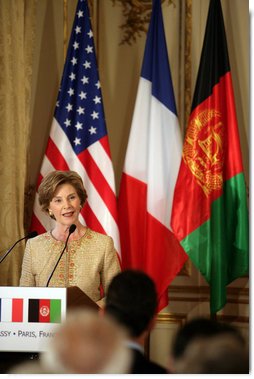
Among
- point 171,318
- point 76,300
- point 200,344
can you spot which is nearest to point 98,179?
point 171,318

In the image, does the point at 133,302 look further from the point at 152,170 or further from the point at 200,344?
the point at 152,170

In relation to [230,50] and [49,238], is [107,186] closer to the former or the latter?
[49,238]

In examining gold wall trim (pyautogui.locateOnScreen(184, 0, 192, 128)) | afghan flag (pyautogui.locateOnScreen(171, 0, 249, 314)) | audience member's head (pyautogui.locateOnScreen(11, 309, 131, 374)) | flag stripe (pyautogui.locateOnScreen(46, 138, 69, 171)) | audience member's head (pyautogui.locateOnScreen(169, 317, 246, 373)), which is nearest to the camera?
audience member's head (pyautogui.locateOnScreen(11, 309, 131, 374))

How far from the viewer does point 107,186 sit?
17.1 feet

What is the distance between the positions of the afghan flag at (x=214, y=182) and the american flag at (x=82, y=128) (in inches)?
24.4

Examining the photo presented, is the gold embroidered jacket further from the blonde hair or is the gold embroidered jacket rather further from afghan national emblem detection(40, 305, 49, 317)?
afghan national emblem detection(40, 305, 49, 317)

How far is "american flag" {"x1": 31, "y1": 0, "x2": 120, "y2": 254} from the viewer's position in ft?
17.2

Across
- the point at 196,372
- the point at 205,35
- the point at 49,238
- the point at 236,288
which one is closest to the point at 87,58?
the point at 205,35

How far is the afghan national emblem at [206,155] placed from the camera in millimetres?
5078

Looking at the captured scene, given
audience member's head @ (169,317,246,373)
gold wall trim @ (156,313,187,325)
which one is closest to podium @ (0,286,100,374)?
audience member's head @ (169,317,246,373)

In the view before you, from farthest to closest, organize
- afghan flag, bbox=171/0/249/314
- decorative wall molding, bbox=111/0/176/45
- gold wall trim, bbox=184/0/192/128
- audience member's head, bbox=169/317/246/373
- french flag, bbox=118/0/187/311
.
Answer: decorative wall molding, bbox=111/0/176/45, gold wall trim, bbox=184/0/192/128, french flag, bbox=118/0/187/311, afghan flag, bbox=171/0/249/314, audience member's head, bbox=169/317/246/373

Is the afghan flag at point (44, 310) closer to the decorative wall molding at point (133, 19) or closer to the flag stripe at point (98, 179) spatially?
the flag stripe at point (98, 179)

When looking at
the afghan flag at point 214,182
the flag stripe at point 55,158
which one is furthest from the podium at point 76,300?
→ the flag stripe at point 55,158

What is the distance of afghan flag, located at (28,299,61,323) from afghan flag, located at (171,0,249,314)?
7.01 ft
